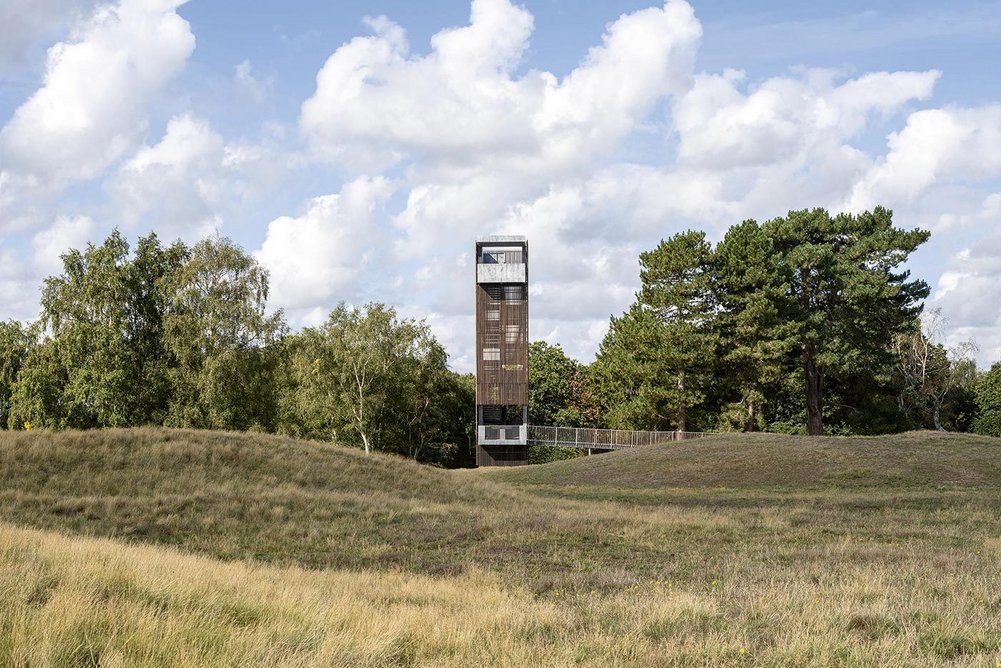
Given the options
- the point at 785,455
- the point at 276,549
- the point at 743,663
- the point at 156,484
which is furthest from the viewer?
the point at 785,455

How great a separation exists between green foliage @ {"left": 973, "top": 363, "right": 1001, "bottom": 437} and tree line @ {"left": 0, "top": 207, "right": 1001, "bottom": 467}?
0.18 m

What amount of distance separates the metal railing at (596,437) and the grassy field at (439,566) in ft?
75.8

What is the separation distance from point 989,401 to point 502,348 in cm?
4506

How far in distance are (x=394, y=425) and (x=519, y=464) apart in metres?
17.2

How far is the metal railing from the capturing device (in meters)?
62.3

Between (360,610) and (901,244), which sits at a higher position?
(901,244)

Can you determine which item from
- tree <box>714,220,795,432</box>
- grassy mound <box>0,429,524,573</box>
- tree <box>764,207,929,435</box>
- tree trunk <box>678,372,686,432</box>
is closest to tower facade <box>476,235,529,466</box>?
tree trunk <box>678,372,686,432</box>

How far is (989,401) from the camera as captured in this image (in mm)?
75812

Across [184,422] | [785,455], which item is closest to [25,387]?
[184,422]

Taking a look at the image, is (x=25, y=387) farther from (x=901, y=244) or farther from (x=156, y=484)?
(x=901, y=244)

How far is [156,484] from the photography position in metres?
29.0

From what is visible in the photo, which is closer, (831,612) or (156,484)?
(831,612)

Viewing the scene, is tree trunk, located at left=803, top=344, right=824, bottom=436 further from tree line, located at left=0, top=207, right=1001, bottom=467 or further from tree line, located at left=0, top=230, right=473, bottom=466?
tree line, located at left=0, top=230, right=473, bottom=466

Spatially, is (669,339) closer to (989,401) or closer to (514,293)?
(514,293)
